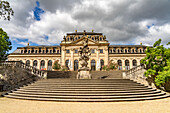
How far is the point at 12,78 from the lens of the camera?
15906mm

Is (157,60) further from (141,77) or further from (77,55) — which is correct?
(77,55)

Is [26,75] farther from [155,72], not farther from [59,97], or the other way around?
[155,72]

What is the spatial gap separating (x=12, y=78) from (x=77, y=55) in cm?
3172

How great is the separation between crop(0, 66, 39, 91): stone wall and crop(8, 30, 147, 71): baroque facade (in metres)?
28.6

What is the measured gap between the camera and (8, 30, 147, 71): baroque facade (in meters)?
46.0

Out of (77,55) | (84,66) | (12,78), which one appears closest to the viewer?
(12,78)

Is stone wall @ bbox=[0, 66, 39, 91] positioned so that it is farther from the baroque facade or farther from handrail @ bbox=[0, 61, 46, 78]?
the baroque facade

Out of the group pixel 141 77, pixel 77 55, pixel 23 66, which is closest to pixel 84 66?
pixel 141 77

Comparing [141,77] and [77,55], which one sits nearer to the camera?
[141,77]

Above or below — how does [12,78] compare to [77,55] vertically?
below

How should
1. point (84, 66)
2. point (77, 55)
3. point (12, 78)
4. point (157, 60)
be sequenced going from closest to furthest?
point (157, 60), point (12, 78), point (84, 66), point (77, 55)

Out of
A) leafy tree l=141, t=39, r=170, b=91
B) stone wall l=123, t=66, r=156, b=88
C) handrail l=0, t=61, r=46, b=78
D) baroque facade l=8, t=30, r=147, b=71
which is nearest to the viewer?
leafy tree l=141, t=39, r=170, b=91

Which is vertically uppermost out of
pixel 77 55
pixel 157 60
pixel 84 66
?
pixel 77 55

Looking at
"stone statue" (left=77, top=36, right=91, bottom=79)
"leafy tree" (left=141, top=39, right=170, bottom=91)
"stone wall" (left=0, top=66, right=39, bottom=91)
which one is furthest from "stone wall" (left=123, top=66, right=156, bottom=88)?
"stone wall" (left=0, top=66, right=39, bottom=91)
